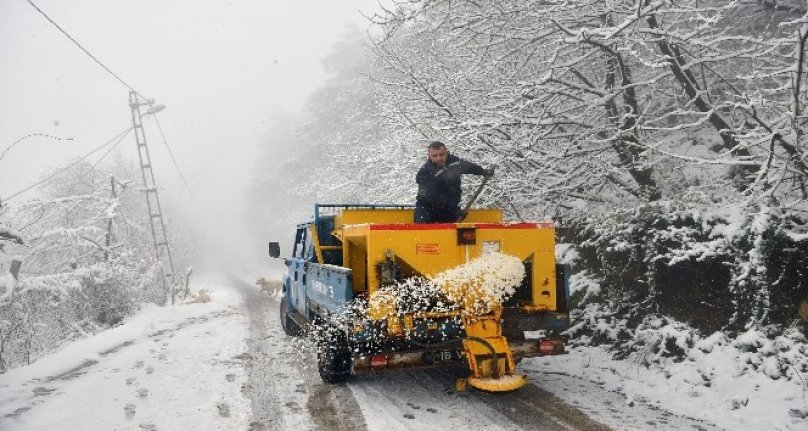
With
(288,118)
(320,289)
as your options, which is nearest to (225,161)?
(288,118)

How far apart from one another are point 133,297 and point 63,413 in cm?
1330

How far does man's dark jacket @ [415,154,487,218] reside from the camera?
21.0ft

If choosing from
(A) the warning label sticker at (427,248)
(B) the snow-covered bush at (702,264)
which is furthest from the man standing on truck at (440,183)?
(B) the snow-covered bush at (702,264)

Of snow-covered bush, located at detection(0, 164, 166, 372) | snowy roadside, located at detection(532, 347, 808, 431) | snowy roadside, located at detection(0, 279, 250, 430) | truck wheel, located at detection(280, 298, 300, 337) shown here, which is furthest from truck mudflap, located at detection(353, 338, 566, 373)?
snow-covered bush, located at detection(0, 164, 166, 372)

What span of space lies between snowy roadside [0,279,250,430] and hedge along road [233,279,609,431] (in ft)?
1.08

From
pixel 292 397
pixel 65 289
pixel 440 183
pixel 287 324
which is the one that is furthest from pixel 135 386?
pixel 65 289

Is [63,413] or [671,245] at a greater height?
[671,245]

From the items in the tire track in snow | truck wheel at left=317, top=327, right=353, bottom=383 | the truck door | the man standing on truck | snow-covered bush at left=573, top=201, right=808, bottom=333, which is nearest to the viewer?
the tire track in snow

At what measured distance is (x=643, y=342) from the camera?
6.78m

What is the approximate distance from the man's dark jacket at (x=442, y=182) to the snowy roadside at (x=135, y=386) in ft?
10.3

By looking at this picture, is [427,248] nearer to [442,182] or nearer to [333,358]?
[442,182]

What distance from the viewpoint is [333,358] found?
6.23 metres

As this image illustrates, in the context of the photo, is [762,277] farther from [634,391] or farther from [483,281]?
[483,281]

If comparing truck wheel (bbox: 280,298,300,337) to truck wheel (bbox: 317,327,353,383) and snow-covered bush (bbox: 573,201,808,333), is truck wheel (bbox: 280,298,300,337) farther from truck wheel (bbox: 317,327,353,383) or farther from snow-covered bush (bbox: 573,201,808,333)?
snow-covered bush (bbox: 573,201,808,333)
